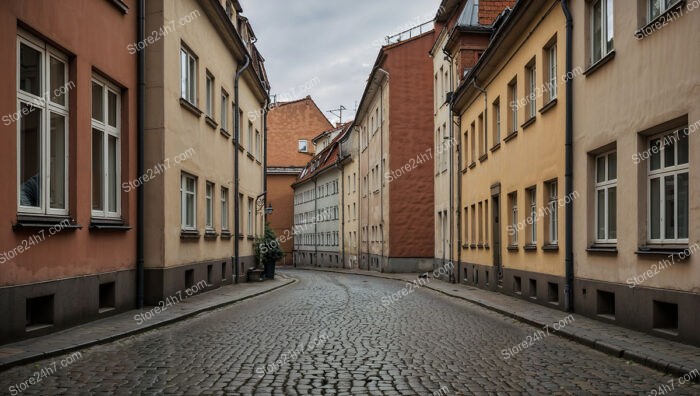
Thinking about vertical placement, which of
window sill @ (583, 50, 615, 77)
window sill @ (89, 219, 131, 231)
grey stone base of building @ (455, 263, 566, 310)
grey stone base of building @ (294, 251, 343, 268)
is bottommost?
grey stone base of building @ (294, 251, 343, 268)

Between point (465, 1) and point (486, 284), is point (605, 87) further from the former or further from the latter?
point (465, 1)

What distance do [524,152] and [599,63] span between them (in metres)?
6.15

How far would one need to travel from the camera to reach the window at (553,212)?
17.0 m

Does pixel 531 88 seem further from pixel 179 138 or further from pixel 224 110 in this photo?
pixel 224 110

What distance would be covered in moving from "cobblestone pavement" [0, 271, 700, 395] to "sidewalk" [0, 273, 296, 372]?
16cm

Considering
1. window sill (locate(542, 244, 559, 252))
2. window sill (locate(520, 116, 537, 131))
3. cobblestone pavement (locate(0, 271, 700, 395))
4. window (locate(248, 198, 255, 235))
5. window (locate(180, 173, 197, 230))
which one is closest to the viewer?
cobblestone pavement (locate(0, 271, 700, 395))

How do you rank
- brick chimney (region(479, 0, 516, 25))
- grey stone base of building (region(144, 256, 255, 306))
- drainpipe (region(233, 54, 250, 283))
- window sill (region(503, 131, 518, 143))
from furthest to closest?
brick chimney (region(479, 0, 516, 25))
drainpipe (region(233, 54, 250, 283))
window sill (region(503, 131, 518, 143))
grey stone base of building (region(144, 256, 255, 306))

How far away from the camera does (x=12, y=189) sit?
9.63m

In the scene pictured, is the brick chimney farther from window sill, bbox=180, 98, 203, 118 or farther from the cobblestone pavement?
the cobblestone pavement

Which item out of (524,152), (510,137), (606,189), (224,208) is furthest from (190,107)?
(606,189)

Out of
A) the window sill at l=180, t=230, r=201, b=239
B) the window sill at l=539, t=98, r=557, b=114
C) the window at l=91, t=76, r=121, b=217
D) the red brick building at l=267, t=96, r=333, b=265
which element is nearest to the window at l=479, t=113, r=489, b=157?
the window sill at l=539, t=98, r=557, b=114

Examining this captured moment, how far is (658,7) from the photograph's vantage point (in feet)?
36.5

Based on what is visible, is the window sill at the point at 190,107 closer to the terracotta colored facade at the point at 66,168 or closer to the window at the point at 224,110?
the terracotta colored facade at the point at 66,168

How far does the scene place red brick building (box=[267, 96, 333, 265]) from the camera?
76875 mm
